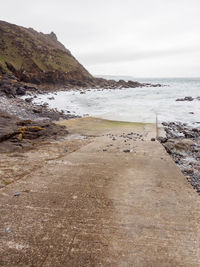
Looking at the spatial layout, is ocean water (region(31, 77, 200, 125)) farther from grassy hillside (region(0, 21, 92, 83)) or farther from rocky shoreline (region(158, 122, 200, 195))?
grassy hillside (region(0, 21, 92, 83))

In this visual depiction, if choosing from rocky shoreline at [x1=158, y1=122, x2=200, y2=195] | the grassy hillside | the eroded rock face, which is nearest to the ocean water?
rocky shoreline at [x1=158, y1=122, x2=200, y2=195]

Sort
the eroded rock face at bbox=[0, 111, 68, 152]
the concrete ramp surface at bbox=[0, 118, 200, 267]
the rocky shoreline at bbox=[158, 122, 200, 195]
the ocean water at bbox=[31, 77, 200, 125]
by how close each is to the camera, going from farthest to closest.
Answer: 1. the ocean water at bbox=[31, 77, 200, 125]
2. the eroded rock face at bbox=[0, 111, 68, 152]
3. the rocky shoreline at bbox=[158, 122, 200, 195]
4. the concrete ramp surface at bbox=[0, 118, 200, 267]

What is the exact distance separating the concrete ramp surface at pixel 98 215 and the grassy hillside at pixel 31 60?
33434 mm

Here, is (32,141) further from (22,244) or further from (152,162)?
(22,244)

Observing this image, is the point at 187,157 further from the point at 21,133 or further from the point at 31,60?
the point at 31,60

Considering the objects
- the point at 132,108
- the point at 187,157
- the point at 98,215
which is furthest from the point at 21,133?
the point at 132,108

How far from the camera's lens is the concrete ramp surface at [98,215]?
74.4 inches

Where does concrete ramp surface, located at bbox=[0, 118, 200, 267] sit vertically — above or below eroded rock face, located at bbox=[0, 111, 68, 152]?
below

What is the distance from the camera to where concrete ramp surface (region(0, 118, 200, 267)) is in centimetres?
189

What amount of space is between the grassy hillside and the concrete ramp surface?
33.4 metres

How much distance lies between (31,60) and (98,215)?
4071 centimetres

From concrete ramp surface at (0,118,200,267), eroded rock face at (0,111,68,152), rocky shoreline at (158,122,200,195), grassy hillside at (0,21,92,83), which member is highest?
grassy hillside at (0,21,92,83)

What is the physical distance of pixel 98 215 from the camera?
8.11 ft

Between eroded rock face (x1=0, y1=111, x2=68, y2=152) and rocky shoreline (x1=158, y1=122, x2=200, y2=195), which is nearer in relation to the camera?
rocky shoreline (x1=158, y1=122, x2=200, y2=195)
